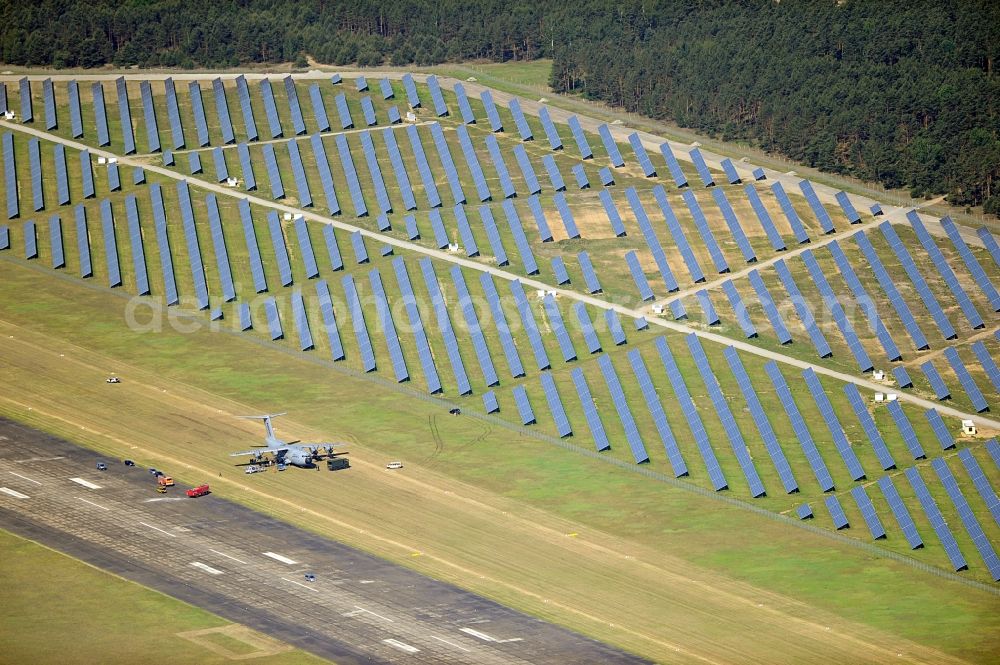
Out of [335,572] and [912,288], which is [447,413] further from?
[912,288]

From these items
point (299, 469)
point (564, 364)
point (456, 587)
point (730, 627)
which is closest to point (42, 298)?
point (299, 469)

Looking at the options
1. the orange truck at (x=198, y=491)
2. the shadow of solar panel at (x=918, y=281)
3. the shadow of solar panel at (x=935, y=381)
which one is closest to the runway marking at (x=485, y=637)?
the orange truck at (x=198, y=491)

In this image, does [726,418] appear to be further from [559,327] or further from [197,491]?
[197,491]

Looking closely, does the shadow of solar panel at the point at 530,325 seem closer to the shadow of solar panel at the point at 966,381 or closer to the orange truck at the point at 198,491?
the orange truck at the point at 198,491

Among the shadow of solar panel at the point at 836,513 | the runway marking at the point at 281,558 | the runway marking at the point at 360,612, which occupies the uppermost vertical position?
the shadow of solar panel at the point at 836,513

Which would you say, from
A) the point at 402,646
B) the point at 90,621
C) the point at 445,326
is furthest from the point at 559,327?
the point at 90,621
